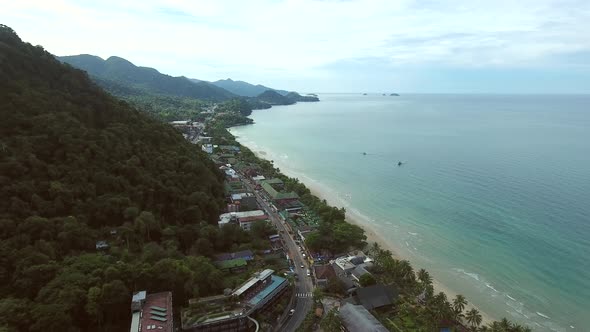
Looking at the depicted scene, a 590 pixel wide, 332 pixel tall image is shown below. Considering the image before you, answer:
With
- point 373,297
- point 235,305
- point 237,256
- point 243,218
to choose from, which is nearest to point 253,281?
point 235,305

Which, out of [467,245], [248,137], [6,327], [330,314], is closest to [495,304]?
[467,245]

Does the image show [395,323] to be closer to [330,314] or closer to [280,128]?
[330,314]

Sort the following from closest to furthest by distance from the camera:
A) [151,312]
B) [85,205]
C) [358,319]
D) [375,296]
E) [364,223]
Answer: [151,312]
[358,319]
[375,296]
[85,205]
[364,223]

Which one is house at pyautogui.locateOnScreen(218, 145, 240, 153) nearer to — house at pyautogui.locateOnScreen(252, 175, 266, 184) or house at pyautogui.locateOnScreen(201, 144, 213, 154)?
house at pyautogui.locateOnScreen(201, 144, 213, 154)

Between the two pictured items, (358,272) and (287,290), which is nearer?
(287,290)

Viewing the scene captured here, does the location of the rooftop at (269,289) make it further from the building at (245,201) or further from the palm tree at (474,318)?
the building at (245,201)

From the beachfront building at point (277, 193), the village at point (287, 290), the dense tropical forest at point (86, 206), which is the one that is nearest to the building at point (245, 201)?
the village at point (287, 290)

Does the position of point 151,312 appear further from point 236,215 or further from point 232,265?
point 236,215
